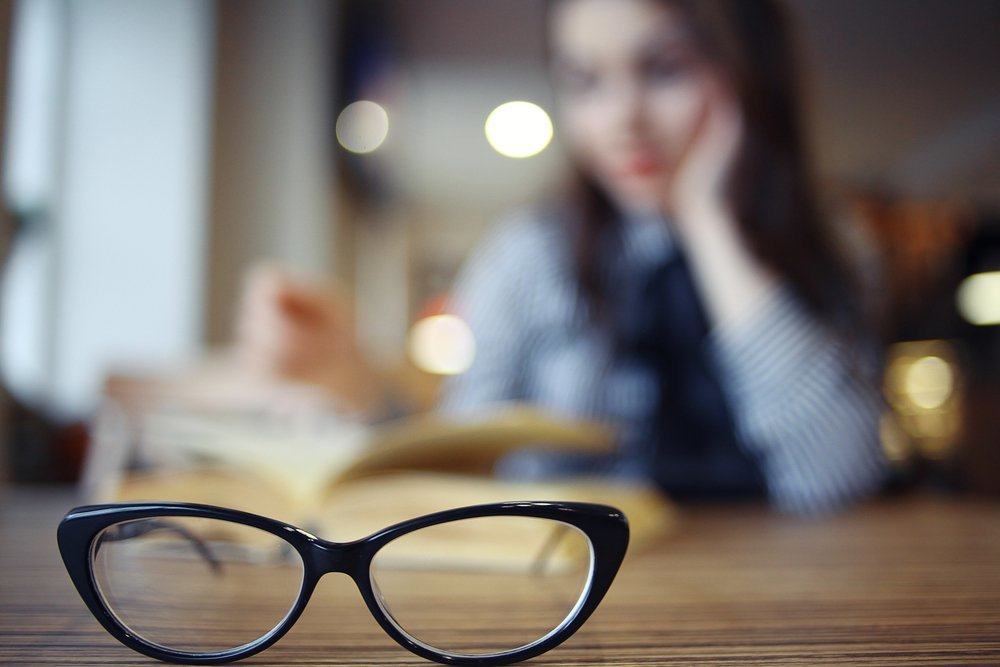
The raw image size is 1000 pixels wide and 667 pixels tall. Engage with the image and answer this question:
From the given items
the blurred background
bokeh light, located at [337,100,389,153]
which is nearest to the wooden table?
the blurred background

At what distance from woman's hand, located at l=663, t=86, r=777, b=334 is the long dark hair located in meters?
0.02

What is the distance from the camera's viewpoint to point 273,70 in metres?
1.98

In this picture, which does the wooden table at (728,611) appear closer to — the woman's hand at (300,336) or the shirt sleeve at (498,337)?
the woman's hand at (300,336)

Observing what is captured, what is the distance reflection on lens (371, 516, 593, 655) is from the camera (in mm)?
177

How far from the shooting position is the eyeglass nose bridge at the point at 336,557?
0.17 metres

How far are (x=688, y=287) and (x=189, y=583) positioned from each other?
0.63 metres

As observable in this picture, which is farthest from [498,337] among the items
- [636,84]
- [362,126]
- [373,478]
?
[362,126]

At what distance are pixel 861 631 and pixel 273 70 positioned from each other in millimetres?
2134

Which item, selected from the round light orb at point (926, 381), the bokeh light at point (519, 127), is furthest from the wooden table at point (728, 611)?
the round light orb at point (926, 381)

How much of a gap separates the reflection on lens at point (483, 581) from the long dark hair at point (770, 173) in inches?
19.1

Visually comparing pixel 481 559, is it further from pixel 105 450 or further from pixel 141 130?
pixel 141 130

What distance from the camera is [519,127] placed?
113 inches

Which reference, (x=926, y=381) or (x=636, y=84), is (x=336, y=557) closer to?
(x=636, y=84)

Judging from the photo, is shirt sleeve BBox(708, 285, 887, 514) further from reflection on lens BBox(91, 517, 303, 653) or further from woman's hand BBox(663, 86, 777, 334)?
reflection on lens BBox(91, 517, 303, 653)
